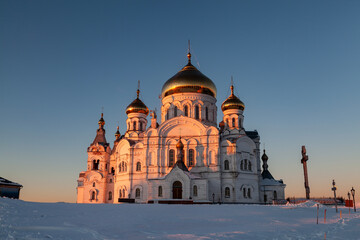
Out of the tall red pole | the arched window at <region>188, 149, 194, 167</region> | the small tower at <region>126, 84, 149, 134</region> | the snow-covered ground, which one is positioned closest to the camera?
the snow-covered ground

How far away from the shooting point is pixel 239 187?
36969 mm

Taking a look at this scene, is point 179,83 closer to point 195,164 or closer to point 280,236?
point 195,164

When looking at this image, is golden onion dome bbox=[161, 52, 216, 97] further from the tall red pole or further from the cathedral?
the tall red pole

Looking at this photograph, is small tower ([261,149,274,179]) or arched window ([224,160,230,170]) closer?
arched window ([224,160,230,170])

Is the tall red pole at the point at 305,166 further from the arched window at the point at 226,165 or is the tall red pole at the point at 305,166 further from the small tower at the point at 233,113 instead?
the arched window at the point at 226,165

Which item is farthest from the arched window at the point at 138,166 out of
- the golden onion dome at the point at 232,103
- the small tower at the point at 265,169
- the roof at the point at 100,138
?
the small tower at the point at 265,169

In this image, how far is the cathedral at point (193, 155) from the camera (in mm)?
34500

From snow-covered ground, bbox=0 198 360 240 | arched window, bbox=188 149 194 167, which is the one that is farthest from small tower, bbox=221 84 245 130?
snow-covered ground, bbox=0 198 360 240

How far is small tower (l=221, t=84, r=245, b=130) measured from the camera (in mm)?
41741

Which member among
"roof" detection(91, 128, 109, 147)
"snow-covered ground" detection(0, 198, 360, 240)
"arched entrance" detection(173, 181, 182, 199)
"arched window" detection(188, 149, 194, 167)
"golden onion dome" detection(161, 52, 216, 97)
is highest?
"golden onion dome" detection(161, 52, 216, 97)

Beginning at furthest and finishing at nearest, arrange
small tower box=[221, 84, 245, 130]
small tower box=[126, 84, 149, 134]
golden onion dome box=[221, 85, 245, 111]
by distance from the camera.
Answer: small tower box=[126, 84, 149, 134]
golden onion dome box=[221, 85, 245, 111]
small tower box=[221, 84, 245, 130]

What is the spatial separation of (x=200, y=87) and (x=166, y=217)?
26434 mm

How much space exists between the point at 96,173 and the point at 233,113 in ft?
64.8

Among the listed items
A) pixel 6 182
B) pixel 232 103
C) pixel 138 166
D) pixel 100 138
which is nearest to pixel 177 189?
pixel 138 166
